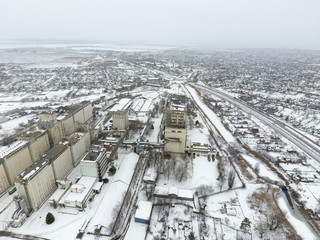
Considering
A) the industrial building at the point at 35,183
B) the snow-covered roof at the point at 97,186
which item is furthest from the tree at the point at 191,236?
the industrial building at the point at 35,183

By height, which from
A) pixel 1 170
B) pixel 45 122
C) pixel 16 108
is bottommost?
pixel 16 108

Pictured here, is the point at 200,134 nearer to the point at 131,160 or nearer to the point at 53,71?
the point at 131,160

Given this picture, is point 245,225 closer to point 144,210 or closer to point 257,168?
point 144,210

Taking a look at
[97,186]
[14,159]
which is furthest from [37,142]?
[97,186]

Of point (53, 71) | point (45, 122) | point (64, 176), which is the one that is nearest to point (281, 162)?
point (64, 176)

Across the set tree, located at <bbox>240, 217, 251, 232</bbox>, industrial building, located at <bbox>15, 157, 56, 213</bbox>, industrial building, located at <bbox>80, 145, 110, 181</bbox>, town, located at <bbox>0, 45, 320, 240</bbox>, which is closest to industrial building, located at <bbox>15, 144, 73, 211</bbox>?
industrial building, located at <bbox>15, 157, 56, 213</bbox>

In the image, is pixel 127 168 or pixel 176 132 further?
pixel 176 132
